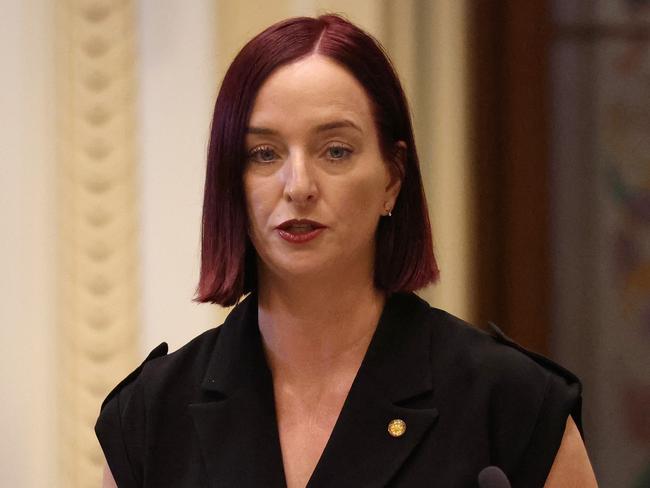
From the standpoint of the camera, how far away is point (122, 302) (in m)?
2.70

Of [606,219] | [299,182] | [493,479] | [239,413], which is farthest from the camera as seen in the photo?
[606,219]

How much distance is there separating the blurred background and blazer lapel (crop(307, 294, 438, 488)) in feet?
3.61

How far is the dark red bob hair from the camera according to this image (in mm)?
1521

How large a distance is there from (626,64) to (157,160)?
1015 mm

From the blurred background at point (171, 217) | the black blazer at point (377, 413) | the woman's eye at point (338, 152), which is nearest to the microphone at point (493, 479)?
the black blazer at point (377, 413)

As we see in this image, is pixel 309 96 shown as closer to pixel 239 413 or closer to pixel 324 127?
pixel 324 127

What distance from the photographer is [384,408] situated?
60.5 inches

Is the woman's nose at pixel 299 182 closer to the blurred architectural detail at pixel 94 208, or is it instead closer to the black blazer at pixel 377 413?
the black blazer at pixel 377 413

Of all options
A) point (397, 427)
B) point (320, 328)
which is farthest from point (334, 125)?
point (397, 427)

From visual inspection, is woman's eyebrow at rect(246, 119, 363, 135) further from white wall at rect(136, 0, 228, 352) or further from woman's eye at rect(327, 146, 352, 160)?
white wall at rect(136, 0, 228, 352)

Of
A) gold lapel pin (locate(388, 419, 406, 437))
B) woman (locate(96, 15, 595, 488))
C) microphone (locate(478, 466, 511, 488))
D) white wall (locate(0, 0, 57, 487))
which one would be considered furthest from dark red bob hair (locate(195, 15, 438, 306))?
white wall (locate(0, 0, 57, 487))

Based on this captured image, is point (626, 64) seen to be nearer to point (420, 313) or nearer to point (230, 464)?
point (420, 313)

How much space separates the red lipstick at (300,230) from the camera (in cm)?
149

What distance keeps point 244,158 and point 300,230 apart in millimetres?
116
